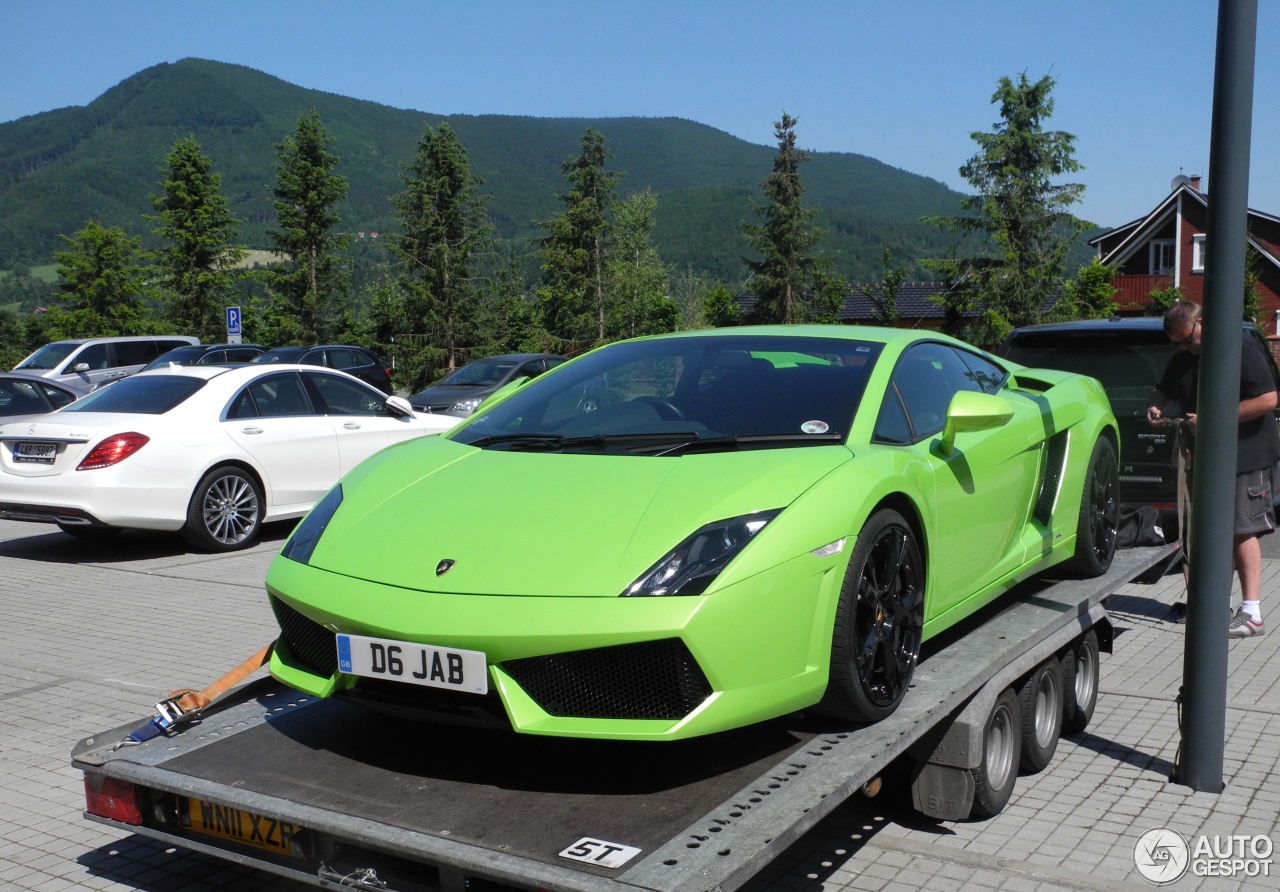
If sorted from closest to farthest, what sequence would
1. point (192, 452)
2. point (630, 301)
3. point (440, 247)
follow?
point (192, 452) < point (440, 247) < point (630, 301)

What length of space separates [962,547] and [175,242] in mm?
55527

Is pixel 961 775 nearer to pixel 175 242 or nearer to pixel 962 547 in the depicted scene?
pixel 962 547

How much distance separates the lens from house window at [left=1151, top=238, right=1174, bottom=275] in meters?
64.6

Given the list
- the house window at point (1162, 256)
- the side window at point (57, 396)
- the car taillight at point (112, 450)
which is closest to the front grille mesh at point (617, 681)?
the car taillight at point (112, 450)

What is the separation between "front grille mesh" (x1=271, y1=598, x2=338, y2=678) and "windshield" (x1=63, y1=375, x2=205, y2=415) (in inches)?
273

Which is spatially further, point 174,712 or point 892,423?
point 892,423

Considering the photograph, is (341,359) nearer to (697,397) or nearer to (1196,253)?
(697,397)

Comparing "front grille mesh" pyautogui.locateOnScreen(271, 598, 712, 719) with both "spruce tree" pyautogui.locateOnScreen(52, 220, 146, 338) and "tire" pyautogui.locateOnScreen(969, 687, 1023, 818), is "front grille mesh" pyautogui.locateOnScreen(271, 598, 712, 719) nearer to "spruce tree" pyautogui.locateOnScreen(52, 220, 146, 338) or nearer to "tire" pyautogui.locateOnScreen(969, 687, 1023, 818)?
"tire" pyautogui.locateOnScreen(969, 687, 1023, 818)

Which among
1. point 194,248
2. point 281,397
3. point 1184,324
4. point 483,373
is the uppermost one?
point 194,248

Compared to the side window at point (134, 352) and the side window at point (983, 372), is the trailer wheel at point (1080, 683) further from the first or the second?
the side window at point (134, 352)

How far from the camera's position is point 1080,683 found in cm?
542

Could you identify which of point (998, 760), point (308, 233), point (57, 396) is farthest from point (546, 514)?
point (308, 233)

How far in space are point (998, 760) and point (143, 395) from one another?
324 inches

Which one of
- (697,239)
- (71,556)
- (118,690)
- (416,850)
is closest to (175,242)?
(71,556)
